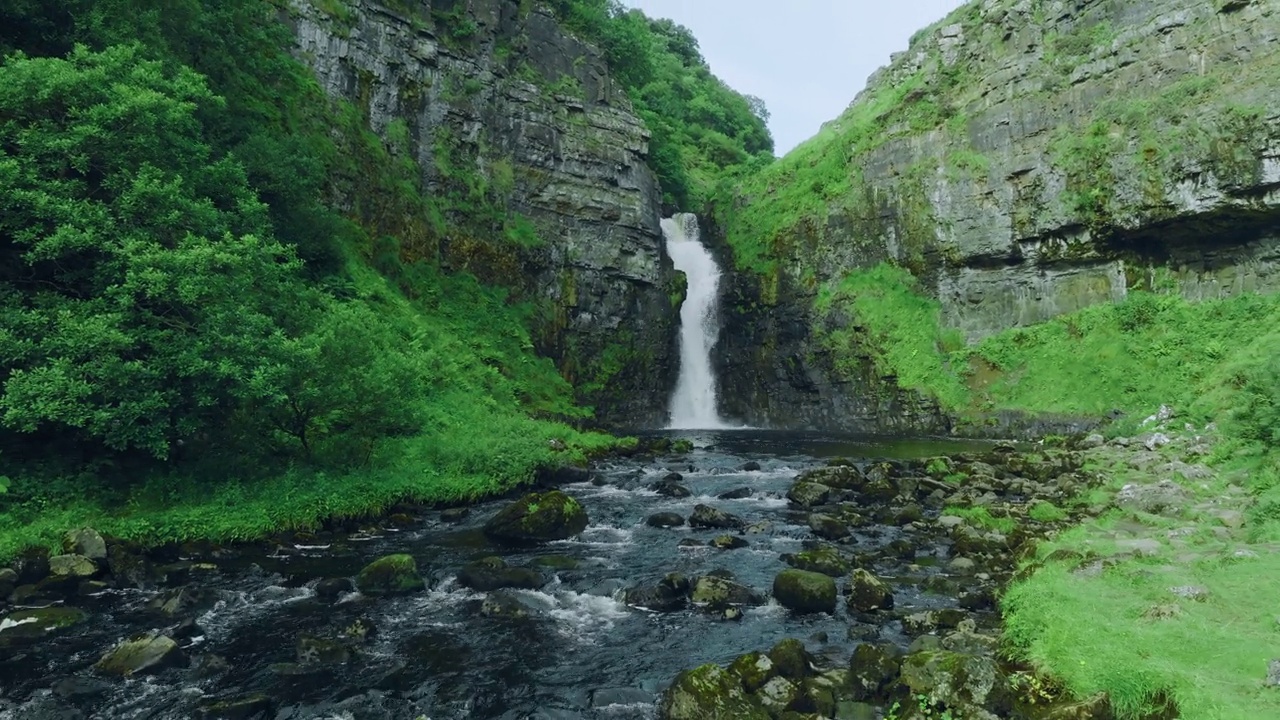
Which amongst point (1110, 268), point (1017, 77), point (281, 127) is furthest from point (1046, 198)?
point (281, 127)

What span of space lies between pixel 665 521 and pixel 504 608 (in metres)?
6.55

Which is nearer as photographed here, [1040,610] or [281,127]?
[1040,610]

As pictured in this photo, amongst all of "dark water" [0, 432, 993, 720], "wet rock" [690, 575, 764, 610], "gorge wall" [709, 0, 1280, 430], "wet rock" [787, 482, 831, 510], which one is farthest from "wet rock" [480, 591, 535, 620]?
"gorge wall" [709, 0, 1280, 430]

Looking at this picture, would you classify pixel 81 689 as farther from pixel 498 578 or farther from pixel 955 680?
pixel 955 680

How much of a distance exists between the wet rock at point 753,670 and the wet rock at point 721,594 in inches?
119

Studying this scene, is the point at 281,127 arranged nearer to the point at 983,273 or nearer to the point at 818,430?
the point at 818,430

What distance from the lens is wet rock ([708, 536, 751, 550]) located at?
15039mm

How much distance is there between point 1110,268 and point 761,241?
64.8ft

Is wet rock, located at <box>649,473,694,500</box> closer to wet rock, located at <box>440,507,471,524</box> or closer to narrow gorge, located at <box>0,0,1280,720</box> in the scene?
narrow gorge, located at <box>0,0,1280,720</box>

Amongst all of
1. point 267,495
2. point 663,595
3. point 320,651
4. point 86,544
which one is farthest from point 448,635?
point 267,495

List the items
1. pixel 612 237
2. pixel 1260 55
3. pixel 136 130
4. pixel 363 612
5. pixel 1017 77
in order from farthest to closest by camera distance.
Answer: pixel 612 237
pixel 1017 77
pixel 1260 55
pixel 136 130
pixel 363 612

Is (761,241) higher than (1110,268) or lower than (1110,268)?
higher

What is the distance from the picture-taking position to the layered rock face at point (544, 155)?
3788 centimetres

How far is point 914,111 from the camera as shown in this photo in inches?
1722
